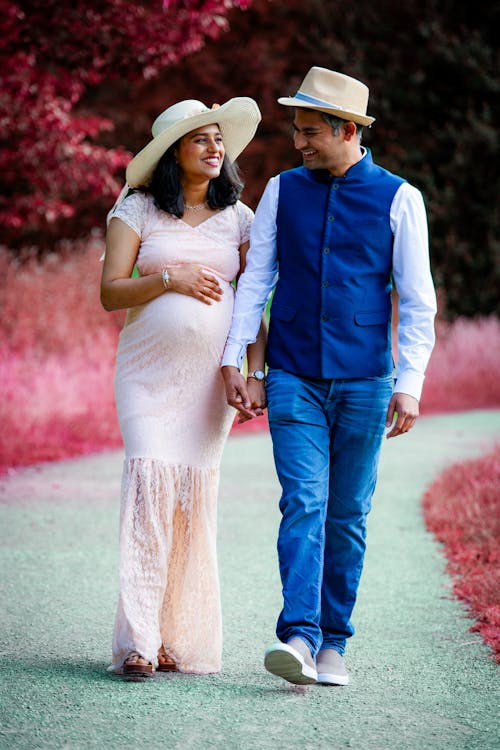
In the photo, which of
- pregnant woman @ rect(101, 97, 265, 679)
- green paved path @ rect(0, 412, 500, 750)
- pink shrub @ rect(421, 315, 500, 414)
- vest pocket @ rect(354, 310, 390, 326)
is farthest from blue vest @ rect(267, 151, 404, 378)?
pink shrub @ rect(421, 315, 500, 414)

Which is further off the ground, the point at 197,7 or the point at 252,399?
the point at 197,7

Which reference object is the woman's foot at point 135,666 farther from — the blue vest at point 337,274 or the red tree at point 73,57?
the red tree at point 73,57

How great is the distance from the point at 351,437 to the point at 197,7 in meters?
6.14

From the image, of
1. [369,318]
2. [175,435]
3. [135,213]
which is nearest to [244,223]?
[135,213]

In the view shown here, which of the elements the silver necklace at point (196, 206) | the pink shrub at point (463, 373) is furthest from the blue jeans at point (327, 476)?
the pink shrub at point (463, 373)

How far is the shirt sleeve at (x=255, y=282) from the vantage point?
14.9 ft

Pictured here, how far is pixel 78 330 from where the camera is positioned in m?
14.4

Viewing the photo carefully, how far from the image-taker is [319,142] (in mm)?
4461

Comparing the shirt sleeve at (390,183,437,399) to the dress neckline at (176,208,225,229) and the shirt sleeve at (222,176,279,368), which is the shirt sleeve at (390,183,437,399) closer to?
the shirt sleeve at (222,176,279,368)

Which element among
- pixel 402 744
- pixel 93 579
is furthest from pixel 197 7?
pixel 402 744

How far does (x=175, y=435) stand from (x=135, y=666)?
841 mm

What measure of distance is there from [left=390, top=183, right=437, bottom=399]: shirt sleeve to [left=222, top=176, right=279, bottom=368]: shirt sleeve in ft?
1.47

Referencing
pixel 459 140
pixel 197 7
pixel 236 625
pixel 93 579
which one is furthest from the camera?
pixel 459 140

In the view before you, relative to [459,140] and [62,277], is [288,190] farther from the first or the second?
[459,140]
